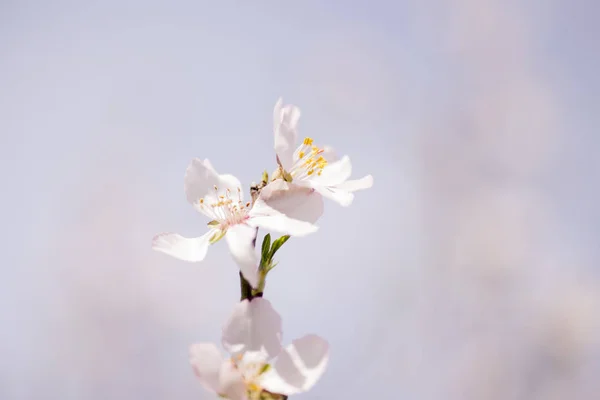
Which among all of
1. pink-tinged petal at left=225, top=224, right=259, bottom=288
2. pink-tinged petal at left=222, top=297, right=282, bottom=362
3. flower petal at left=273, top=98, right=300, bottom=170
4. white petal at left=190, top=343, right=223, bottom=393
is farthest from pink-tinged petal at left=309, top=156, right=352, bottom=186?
white petal at left=190, top=343, right=223, bottom=393

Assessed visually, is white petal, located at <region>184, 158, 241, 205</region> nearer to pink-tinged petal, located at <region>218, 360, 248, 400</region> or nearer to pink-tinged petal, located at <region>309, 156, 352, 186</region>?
pink-tinged petal, located at <region>309, 156, 352, 186</region>

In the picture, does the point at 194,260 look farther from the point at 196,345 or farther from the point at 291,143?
the point at 291,143

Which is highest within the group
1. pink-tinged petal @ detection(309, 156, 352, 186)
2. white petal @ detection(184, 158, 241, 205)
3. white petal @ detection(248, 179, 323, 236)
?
pink-tinged petal @ detection(309, 156, 352, 186)

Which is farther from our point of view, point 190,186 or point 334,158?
point 334,158

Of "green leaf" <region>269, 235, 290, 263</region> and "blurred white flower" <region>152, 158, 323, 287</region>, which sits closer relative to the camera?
"blurred white flower" <region>152, 158, 323, 287</region>

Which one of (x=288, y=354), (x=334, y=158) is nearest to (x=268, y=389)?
(x=288, y=354)

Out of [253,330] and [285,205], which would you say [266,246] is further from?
[253,330]
